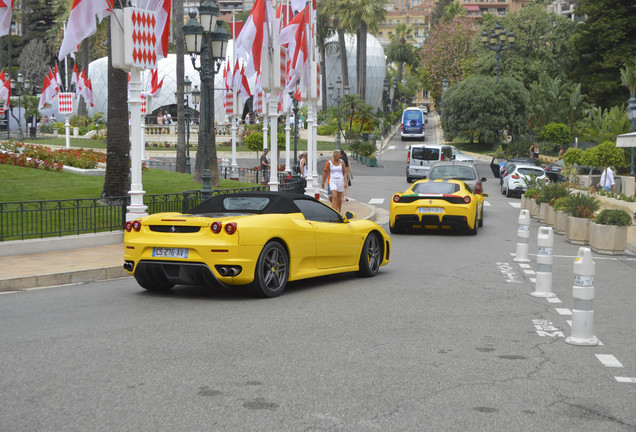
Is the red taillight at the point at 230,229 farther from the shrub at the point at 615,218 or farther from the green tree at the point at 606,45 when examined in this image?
the green tree at the point at 606,45

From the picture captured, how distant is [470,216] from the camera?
19656 millimetres

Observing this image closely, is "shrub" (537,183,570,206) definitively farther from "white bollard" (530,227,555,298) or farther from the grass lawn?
"white bollard" (530,227,555,298)

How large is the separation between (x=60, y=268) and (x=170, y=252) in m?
3.47

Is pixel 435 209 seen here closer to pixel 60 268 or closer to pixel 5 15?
pixel 60 268

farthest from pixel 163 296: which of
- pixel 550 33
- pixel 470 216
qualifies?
pixel 550 33

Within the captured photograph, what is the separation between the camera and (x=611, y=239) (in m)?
17.5

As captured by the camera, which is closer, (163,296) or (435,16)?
(163,296)

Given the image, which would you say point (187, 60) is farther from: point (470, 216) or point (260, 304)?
point (260, 304)

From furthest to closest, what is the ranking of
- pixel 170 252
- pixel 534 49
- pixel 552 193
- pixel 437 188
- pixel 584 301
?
pixel 534 49 < pixel 552 193 < pixel 437 188 < pixel 170 252 < pixel 584 301

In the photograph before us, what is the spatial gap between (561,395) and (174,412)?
107 inches

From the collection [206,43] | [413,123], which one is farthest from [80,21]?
[413,123]

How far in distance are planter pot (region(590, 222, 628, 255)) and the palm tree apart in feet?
35.2

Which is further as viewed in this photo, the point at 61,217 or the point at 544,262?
the point at 61,217

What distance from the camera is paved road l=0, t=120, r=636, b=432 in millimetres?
5449
